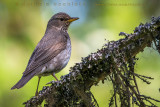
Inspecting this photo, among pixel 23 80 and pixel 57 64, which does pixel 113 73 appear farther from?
pixel 57 64

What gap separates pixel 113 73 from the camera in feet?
7.62

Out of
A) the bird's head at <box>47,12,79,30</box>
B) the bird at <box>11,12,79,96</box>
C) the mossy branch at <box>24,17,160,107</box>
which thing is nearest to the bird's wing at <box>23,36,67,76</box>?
the bird at <box>11,12,79,96</box>

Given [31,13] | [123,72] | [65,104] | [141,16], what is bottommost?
[65,104]

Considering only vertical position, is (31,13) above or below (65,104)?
above

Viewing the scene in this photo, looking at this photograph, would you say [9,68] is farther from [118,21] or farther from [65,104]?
[118,21]

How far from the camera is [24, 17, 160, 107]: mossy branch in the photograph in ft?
7.41

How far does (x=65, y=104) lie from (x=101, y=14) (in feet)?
6.92

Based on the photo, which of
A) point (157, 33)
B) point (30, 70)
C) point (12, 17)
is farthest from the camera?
point (12, 17)

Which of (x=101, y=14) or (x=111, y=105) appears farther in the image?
(x=101, y=14)

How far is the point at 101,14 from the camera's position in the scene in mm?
4254

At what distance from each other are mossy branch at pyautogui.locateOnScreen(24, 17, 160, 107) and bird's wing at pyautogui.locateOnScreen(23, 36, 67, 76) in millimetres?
1265

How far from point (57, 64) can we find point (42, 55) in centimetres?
28

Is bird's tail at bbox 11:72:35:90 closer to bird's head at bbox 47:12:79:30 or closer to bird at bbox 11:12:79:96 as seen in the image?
bird at bbox 11:12:79:96

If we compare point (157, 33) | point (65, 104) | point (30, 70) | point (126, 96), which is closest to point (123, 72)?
point (126, 96)
